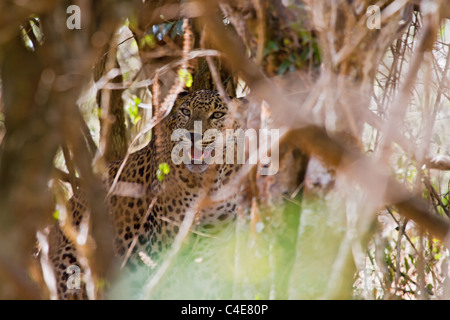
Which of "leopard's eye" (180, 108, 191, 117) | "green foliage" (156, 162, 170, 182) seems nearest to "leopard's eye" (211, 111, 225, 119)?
"leopard's eye" (180, 108, 191, 117)

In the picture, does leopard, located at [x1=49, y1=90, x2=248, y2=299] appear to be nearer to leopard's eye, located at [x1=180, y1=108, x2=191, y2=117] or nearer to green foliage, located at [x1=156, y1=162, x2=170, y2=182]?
leopard's eye, located at [x1=180, y1=108, x2=191, y2=117]

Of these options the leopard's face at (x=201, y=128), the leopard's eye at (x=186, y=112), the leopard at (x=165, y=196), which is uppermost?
the leopard's eye at (x=186, y=112)

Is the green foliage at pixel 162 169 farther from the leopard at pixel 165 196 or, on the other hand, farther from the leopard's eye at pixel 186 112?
the leopard's eye at pixel 186 112

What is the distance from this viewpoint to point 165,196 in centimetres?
536

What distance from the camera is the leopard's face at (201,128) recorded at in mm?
5289

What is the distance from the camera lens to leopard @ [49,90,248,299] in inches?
204

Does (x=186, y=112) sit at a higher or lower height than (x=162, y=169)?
higher

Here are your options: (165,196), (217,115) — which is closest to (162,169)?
(165,196)

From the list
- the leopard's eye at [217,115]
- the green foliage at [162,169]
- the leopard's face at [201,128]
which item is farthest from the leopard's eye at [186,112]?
the green foliage at [162,169]

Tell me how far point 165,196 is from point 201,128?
2.09 ft

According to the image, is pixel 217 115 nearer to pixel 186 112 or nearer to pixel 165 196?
pixel 186 112

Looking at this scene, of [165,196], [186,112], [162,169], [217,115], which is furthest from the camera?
[186,112]
